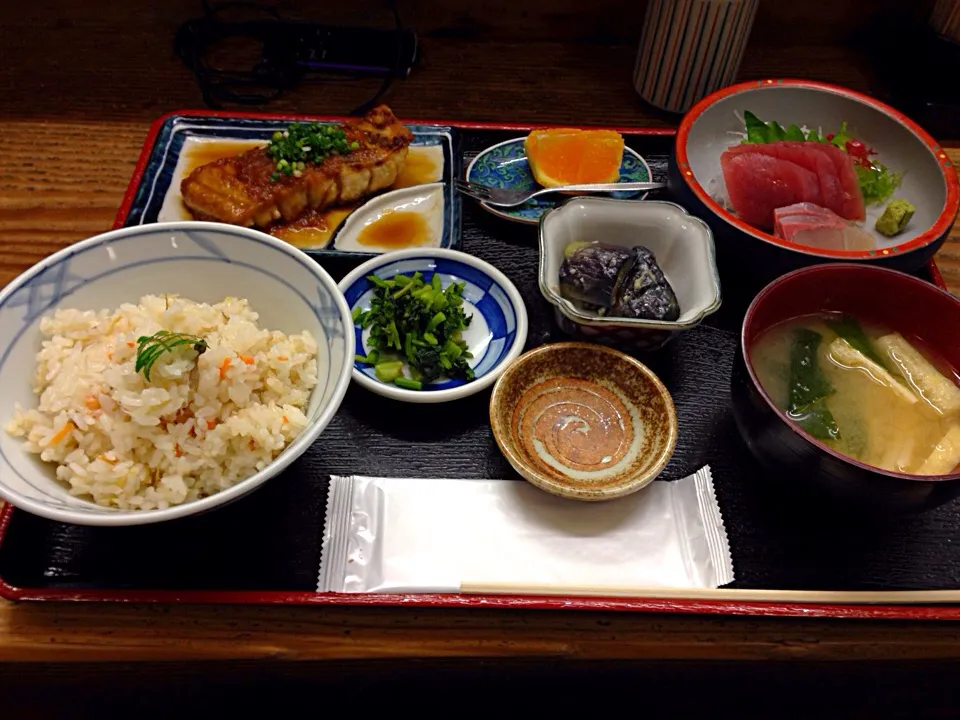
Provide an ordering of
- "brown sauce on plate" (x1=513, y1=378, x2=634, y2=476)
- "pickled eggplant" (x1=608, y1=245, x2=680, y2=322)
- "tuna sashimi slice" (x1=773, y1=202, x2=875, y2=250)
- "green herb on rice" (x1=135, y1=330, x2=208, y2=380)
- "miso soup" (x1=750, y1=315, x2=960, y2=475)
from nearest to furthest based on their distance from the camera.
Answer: "green herb on rice" (x1=135, y1=330, x2=208, y2=380) → "miso soup" (x1=750, y1=315, x2=960, y2=475) → "brown sauce on plate" (x1=513, y1=378, x2=634, y2=476) → "pickled eggplant" (x1=608, y1=245, x2=680, y2=322) → "tuna sashimi slice" (x1=773, y1=202, x2=875, y2=250)

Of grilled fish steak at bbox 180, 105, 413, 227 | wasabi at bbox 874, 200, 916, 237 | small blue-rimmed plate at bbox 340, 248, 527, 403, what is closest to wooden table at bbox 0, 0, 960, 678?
wasabi at bbox 874, 200, 916, 237

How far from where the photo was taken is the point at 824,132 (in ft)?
7.95

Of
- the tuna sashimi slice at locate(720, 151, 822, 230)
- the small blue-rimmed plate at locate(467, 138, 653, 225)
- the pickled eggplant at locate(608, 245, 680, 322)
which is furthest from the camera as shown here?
the small blue-rimmed plate at locate(467, 138, 653, 225)

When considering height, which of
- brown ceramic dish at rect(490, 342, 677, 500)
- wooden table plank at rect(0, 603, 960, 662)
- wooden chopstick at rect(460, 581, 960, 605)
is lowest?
wooden table plank at rect(0, 603, 960, 662)

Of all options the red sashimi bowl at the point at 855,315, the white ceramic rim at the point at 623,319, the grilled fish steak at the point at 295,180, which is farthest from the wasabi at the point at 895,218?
the grilled fish steak at the point at 295,180

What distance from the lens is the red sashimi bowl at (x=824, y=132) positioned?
183 centimetres

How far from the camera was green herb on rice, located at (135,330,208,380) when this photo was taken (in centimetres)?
126

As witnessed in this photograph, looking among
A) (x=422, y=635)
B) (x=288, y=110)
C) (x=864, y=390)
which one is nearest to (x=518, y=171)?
(x=288, y=110)

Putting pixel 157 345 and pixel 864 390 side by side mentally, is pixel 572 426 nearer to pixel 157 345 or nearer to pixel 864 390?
pixel 864 390

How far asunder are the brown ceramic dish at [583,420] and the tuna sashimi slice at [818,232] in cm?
67

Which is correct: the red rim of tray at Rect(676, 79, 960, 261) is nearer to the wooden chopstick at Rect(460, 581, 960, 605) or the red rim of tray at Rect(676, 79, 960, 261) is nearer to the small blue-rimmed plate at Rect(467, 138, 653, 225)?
the small blue-rimmed plate at Rect(467, 138, 653, 225)

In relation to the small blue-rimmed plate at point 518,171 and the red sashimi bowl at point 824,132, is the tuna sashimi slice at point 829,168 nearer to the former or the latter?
the red sashimi bowl at point 824,132

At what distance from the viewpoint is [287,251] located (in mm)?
1506

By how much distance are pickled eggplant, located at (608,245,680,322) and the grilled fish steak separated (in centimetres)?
93
